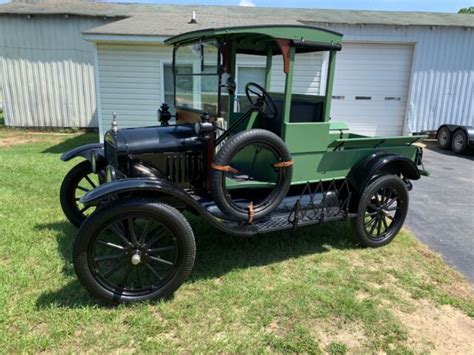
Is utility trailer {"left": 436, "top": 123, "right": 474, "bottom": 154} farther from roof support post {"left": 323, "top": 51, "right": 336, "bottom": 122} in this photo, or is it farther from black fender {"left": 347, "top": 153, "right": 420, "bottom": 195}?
roof support post {"left": 323, "top": 51, "right": 336, "bottom": 122}

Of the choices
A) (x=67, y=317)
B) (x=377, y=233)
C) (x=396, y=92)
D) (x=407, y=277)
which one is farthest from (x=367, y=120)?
(x=67, y=317)

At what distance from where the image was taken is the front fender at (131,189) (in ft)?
8.77

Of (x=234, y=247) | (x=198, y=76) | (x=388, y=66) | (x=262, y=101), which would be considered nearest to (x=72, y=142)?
(x=198, y=76)

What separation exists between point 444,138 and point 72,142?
32.7ft

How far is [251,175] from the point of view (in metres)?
3.67

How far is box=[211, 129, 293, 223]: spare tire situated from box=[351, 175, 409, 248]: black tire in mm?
1011

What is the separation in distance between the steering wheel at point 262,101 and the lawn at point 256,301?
1371mm

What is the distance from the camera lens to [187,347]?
2.47 m

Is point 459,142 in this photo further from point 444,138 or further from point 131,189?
point 131,189

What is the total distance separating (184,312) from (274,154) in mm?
1477

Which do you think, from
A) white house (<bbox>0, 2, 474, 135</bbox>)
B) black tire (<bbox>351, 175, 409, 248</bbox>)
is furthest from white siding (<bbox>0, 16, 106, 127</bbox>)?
black tire (<bbox>351, 175, 409, 248</bbox>)

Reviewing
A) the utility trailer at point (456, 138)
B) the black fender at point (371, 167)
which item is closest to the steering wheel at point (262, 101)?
the black fender at point (371, 167)

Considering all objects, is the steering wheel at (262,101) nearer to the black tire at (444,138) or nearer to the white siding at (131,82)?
the white siding at (131,82)

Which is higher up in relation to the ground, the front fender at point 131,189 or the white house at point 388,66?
the white house at point 388,66
